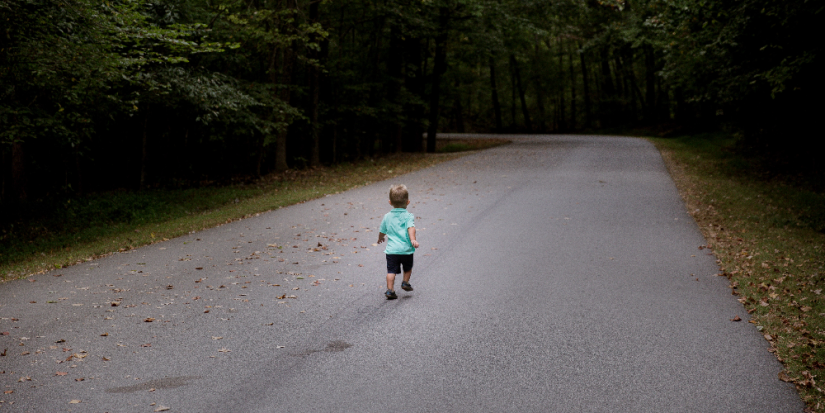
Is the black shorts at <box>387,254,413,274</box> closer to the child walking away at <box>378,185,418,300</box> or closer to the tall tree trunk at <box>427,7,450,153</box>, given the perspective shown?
the child walking away at <box>378,185,418,300</box>

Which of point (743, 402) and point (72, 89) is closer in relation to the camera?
point (743, 402)

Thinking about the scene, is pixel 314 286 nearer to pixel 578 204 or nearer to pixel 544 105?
pixel 578 204

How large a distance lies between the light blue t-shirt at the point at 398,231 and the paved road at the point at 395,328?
0.59 m

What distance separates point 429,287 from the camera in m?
7.19

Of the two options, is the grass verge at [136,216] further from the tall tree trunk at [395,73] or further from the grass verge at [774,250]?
the grass verge at [774,250]

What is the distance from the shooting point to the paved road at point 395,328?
169 inches

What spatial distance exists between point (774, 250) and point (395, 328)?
6.85 m

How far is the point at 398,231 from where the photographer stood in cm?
675

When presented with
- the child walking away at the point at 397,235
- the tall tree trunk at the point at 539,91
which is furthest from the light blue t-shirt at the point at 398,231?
the tall tree trunk at the point at 539,91

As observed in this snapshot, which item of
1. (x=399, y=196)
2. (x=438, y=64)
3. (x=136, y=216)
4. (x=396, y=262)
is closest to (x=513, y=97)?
(x=438, y=64)

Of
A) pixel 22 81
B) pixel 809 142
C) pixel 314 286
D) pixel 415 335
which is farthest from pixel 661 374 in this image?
pixel 809 142

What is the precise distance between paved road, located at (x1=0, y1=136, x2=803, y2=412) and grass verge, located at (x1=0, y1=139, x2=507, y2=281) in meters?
1.40

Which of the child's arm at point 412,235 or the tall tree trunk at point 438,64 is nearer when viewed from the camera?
the child's arm at point 412,235

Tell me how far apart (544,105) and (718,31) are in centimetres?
4937
